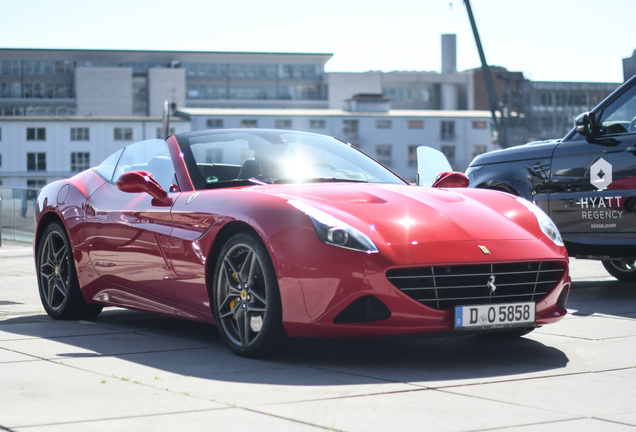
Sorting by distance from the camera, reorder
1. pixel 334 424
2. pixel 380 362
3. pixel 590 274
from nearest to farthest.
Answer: pixel 334 424, pixel 380 362, pixel 590 274

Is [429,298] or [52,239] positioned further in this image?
[52,239]

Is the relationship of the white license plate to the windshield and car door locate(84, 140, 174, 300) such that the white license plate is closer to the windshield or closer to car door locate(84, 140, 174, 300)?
the windshield

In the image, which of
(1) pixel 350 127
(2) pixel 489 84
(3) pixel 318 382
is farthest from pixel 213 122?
(3) pixel 318 382

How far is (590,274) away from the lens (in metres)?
10.6

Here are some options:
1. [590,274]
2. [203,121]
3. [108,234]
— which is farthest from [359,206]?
[203,121]

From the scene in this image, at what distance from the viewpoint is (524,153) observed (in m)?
9.12

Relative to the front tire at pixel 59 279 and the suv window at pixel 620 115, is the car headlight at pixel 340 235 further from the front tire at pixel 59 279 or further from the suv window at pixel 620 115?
the suv window at pixel 620 115

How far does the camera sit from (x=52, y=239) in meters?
7.38

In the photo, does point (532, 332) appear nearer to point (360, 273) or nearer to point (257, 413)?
point (360, 273)

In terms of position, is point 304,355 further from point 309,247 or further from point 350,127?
point 350,127

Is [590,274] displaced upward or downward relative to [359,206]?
downward

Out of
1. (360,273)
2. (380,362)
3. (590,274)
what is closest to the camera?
(360,273)

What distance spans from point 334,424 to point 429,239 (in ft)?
5.09

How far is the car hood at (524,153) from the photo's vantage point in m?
8.86
